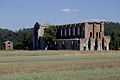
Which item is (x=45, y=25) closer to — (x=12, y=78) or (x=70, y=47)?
(x=70, y=47)

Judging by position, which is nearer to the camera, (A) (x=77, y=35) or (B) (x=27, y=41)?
(A) (x=77, y=35)

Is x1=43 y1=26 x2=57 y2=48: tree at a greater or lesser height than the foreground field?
greater

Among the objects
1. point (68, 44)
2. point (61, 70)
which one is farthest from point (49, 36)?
point (61, 70)

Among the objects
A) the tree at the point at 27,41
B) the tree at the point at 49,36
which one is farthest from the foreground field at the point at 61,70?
the tree at the point at 27,41

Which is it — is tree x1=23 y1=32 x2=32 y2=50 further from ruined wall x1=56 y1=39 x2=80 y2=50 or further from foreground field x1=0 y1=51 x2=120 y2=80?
foreground field x1=0 y1=51 x2=120 y2=80

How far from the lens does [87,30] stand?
85688 millimetres

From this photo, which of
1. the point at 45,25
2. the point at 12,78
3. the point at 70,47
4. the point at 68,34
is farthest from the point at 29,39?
the point at 12,78

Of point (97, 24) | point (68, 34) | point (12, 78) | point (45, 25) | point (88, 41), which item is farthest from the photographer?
point (45, 25)

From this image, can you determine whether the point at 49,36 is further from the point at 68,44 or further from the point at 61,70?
the point at 61,70

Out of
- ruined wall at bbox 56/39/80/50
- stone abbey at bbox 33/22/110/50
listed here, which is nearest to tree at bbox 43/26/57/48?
stone abbey at bbox 33/22/110/50

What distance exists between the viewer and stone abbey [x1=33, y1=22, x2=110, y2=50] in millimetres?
82812

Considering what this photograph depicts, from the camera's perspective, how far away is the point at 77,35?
90.8 metres

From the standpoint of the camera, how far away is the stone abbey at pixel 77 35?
82.8 meters

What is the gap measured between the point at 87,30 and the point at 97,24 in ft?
17.4
